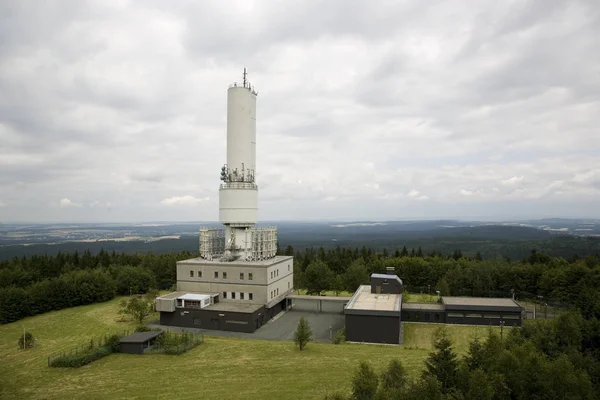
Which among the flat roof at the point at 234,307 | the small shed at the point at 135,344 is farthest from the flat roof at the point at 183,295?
the small shed at the point at 135,344

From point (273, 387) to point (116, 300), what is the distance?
43.2m

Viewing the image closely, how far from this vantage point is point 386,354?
112 ft

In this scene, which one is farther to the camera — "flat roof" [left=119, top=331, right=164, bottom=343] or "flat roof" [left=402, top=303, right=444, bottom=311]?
"flat roof" [left=402, top=303, right=444, bottom=311]

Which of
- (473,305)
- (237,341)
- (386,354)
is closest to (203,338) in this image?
(237,341)

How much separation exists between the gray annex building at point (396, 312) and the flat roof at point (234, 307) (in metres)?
10.9

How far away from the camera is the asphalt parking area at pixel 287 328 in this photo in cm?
4206

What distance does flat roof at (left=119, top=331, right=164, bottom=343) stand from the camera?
35294 millimetres

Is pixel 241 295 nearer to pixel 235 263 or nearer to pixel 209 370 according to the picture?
pixel 235 263

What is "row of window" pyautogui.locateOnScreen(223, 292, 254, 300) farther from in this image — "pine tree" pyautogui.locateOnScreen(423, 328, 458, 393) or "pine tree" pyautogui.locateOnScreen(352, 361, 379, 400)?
"pine tree" pyautogui.locateOnScreen(352, 361, 379, 400)

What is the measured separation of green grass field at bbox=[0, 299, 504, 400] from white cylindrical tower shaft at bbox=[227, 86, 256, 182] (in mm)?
22336

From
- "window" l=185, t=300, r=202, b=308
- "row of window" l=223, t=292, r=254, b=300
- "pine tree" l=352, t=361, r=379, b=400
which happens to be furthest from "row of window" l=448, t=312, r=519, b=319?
"pine tree" l=352, t=361, r=379, b=400

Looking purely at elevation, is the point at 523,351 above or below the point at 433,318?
above

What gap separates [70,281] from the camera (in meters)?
57.8

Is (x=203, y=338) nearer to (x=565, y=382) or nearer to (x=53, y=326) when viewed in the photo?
(x=53, y=326)
